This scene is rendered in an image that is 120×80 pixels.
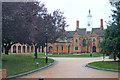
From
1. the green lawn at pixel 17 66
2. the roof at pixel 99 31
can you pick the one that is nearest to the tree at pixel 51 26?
the green lawn at pixel 17 66

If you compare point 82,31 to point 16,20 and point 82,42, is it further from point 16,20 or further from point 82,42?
point 16,20

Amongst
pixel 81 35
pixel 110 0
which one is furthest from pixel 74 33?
pixel 110 0

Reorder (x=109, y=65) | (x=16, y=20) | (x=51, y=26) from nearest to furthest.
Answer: (x=16, y=20) < (x=109, y=65) < (x=51, y=26)

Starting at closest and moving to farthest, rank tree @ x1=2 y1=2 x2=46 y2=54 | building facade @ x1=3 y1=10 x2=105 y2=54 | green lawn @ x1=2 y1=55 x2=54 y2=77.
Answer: green lawn @ x1=2 y1=55 x2=54 y2=77 → tree @ x1=2 y1=2 x2=46 y2=54 → building facade @ x1=3 y1=10 x2=105 y2=54

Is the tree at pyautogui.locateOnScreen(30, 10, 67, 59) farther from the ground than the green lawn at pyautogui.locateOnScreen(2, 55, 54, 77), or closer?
farther from the ground

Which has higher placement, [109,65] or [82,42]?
[82,42]

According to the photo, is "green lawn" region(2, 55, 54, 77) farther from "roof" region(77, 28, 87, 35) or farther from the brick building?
"roof" region(77, 28, 87, 35)

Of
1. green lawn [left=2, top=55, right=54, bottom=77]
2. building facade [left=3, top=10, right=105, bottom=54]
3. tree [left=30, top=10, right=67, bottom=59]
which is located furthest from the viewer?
building facade [left=3, top=10, right=105, bottom=54]

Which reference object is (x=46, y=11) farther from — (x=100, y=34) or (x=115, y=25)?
(x=100, y=34)

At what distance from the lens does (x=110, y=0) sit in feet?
69.7

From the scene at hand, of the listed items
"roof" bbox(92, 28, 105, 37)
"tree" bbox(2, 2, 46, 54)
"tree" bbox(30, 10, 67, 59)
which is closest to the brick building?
"roof" bbox(92, 28, 105, 37)

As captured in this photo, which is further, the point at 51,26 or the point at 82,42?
the point at 82,42

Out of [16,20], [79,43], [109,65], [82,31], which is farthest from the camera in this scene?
[82,31]

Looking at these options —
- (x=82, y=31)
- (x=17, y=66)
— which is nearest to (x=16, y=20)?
(x=17, y=66)
